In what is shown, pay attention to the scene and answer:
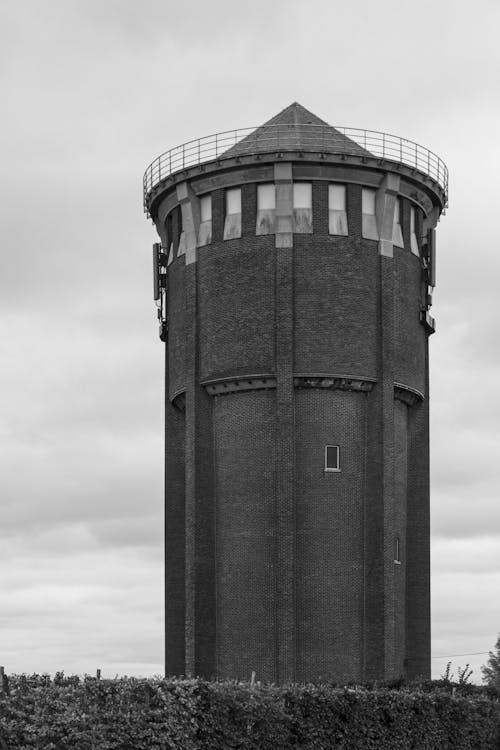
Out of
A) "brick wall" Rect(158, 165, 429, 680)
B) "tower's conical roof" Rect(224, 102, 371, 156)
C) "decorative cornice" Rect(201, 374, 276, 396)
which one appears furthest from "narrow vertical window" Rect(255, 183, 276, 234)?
"decorative cornice" Rect(201, 374, 276, 396)

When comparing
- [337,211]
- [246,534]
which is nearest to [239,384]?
[246,534]

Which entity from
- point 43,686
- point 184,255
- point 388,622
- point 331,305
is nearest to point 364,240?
point 331,305

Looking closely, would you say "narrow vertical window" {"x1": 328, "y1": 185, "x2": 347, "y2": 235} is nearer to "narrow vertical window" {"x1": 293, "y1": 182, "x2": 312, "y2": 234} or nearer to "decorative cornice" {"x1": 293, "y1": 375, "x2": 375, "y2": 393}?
"narrow vertical window" {"x1": 293, "y1": 182, "x2": 312, "y2": 234}

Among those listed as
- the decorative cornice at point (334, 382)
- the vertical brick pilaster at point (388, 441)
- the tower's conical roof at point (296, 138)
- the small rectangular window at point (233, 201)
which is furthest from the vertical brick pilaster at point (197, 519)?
the vertical brick pilaster at point (388, 441)

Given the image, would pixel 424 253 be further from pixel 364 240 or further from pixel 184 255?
pixel 184 255

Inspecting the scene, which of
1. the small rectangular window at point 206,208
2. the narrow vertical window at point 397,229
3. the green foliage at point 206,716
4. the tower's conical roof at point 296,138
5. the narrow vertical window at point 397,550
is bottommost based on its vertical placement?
the green foliage at point 206,716

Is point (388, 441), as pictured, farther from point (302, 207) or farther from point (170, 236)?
point (170, 236)

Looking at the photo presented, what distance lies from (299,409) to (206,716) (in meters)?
24.9

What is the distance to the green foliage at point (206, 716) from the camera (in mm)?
27906

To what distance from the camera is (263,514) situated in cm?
5425

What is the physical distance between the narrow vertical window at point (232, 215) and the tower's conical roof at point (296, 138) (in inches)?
65.7

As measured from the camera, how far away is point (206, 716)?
3058 cm

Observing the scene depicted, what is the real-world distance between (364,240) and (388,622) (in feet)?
51.0

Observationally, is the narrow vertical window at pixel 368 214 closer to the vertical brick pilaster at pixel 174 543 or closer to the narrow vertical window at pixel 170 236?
the narrow vertical window at pixel 170 236
